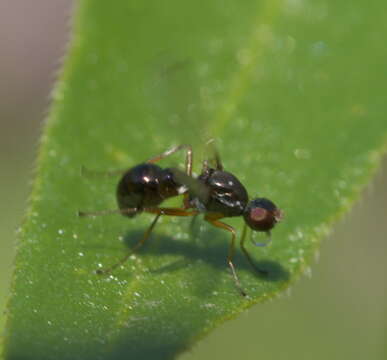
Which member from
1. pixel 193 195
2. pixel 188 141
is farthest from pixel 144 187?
pixel 188 141

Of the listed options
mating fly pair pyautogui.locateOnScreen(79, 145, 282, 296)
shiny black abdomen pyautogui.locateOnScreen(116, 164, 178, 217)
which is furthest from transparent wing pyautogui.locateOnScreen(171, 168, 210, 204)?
shiny black abdomen pyautogui.locateOnScreen(116, 164, 178, 217)

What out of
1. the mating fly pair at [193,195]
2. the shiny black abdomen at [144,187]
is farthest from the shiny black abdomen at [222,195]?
the shiny black abdomen at [144,187]

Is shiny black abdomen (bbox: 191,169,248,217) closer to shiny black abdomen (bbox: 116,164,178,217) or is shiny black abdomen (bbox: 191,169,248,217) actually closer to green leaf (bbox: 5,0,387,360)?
green leaf (bbox: 5,0,387,360)

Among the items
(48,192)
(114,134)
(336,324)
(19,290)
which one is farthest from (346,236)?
(19,290)

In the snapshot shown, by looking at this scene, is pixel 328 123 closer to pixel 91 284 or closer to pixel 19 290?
pixel 91 284

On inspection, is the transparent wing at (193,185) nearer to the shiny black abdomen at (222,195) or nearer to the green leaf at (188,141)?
the shiny black abdomen at (222,195)

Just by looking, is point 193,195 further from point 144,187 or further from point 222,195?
point 144,187

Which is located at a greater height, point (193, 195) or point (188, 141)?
point (188, 141)
